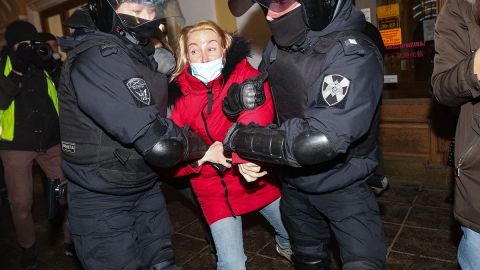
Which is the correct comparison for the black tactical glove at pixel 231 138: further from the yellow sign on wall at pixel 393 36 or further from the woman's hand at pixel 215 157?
the yellow sign on wall at pixel 393 36

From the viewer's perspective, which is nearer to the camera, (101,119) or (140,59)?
(101,119)

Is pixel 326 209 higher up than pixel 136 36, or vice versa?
pixel 136 36

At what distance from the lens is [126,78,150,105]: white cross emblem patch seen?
1784 mm

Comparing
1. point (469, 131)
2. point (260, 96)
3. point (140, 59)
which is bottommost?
point (469, 131)

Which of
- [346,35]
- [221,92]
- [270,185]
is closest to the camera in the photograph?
[346,35]

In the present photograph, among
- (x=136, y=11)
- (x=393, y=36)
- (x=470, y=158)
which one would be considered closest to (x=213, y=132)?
(x=136, y=11)

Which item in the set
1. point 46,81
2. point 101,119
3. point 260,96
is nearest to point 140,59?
point 101,119

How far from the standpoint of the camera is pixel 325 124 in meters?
1.59

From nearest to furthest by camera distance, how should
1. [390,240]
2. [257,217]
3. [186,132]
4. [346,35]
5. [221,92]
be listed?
[346,35] → [186,132] → [221,92] → [390,240] → [257,217]

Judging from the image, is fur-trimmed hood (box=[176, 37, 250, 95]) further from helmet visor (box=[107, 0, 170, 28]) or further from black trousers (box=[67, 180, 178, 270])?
black trousers (box=[67, 180, 178, 270])

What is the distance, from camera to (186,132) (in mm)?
2139

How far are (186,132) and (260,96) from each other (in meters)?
0.46

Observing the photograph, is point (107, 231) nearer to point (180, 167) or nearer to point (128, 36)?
point (180, 167)

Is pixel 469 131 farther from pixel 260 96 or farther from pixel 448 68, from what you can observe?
pixel 260 96
